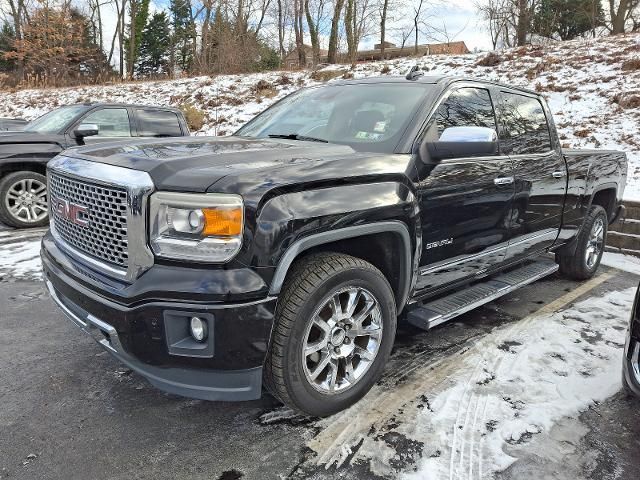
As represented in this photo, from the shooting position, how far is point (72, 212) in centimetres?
272

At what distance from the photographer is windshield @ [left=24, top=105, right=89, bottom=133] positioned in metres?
7.50

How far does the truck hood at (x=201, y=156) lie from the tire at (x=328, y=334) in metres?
0.55

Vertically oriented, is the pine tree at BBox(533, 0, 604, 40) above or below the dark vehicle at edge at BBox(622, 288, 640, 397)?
above

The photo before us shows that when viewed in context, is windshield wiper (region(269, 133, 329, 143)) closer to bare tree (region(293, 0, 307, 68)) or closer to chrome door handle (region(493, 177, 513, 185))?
chrome door handle (region(493, 177, 513, 185))

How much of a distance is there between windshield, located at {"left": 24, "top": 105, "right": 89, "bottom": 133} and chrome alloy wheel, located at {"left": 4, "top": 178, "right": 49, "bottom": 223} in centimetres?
90

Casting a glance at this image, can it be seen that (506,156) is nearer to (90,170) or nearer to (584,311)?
(584,311)

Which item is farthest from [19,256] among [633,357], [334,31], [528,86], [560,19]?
[560,19]

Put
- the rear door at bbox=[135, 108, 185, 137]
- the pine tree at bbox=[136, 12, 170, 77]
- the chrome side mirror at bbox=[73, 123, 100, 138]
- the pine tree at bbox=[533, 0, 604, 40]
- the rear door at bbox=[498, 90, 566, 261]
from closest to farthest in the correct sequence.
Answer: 1. the rear door at bbox=[498, 90, 566, 261]
2. the chrome side mirror at bbox=[73, 123, 100, 138]
3. the rear door at bbox=[135, 108, 185, 137]
4. the pine tree at bbox=[533, 0, 604, 40]
5. the pine tree at bbox=[136, 12, 170, 77]

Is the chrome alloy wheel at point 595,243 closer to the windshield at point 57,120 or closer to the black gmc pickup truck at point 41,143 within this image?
the black gmc pickup truck at point 41,143

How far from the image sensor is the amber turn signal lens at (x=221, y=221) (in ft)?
7.14

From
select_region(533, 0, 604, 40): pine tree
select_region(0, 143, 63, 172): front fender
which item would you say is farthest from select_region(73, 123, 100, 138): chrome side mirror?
select_region(533, 0, 604, 40): pine tree

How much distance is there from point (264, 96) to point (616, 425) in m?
16.3

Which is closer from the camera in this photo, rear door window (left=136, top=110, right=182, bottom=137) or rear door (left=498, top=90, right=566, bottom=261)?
rear door (left=498, top=90, right=566, bottom=261)

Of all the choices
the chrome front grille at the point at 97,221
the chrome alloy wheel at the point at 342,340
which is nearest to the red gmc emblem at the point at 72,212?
the chrome front grille at the point at 97,221
